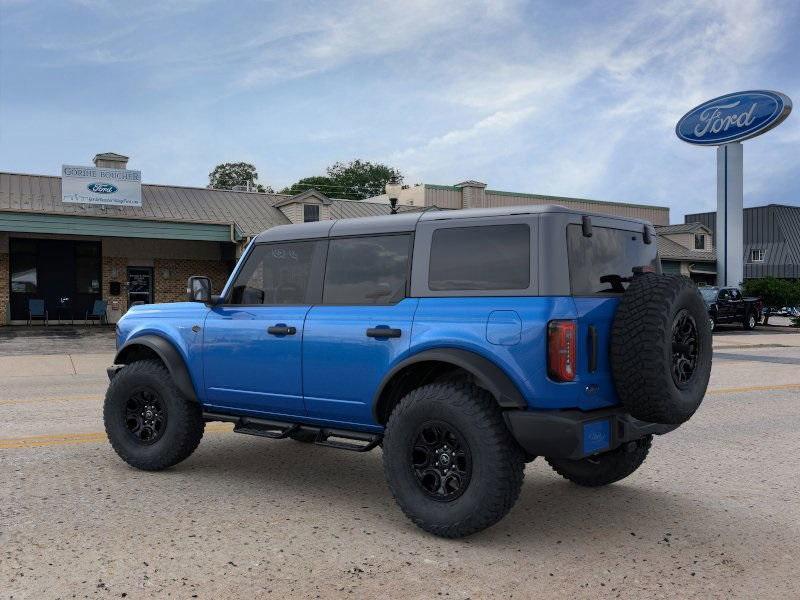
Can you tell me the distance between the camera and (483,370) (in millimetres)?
4383

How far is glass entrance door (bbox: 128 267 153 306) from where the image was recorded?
3008cm

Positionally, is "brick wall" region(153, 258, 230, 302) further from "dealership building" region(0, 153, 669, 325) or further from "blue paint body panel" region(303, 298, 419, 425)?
"blue paint body panel" region(303, 298, 419, 425)

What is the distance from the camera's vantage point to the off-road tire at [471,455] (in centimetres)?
429

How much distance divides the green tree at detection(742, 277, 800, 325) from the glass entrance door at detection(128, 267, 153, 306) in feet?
90.8

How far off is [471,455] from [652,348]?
1222 millimetres

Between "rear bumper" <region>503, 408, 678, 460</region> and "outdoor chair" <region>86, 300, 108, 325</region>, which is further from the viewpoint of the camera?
"outdoor chair" <region>86, 300, 108, 325</region>

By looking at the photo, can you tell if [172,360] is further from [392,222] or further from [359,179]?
[359,179]

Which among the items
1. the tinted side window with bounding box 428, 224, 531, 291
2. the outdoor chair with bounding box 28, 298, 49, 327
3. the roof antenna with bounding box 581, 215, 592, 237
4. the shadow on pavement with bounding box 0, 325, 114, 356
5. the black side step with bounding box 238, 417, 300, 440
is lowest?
the shadow on pavement with bounding box 0, 325, 114, 356

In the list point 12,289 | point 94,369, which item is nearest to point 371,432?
point 94,369

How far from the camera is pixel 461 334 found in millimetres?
4520

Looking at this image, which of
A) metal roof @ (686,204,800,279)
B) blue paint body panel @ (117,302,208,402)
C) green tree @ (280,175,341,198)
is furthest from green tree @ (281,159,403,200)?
blue paint body panel @ (117,302,208,402)

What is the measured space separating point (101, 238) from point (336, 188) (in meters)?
43.8

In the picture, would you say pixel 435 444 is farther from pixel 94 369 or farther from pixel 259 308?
pixel 94 369

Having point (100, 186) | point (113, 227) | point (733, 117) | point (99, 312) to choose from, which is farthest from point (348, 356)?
point (733, 117)
